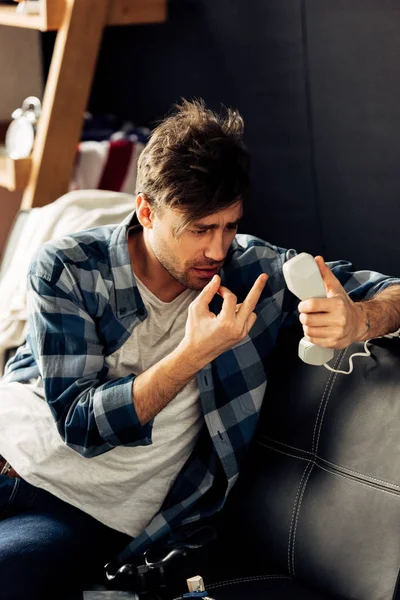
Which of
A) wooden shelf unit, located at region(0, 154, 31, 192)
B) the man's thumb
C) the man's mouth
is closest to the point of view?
the man's thumb

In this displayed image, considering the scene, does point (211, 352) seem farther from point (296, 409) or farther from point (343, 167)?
point (343, 167)

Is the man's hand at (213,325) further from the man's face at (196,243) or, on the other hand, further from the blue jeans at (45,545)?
the blue jeans at (45,545)

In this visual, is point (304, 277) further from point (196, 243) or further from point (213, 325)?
point (196, 243)

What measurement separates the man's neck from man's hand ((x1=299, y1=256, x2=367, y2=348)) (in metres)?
0.33

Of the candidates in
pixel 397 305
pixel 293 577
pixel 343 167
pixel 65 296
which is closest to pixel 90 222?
pixel 65 296

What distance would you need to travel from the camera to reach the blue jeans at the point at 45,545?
1.61m

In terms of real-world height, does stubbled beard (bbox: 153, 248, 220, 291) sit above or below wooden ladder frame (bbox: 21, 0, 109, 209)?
below

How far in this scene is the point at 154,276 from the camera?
5.85 ft

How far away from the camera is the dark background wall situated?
89.0 inches

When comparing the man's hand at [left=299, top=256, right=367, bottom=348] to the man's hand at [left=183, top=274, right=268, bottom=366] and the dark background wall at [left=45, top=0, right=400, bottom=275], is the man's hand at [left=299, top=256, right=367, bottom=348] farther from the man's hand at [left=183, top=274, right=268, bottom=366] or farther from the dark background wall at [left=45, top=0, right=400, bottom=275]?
the dark background wall at [left=45, top=0, right=400, bottom=275]

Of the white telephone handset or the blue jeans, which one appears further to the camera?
the blue jeans

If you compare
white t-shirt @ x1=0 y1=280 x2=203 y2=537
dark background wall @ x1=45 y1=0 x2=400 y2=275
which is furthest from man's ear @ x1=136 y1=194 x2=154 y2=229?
dark background wall @ x1=45 y1=0 x2=400 y2=275

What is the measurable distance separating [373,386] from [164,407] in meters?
0.38

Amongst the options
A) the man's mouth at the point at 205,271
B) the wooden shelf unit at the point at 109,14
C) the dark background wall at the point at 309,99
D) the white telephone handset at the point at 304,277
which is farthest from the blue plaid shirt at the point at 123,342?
the wooden shelf unit at the point at 109,14
